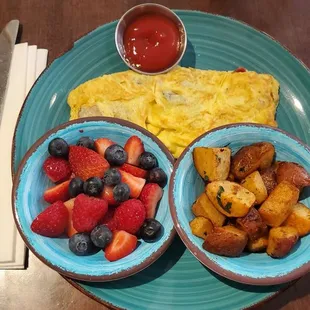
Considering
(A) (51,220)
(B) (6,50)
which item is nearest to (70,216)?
(A) (51,220)

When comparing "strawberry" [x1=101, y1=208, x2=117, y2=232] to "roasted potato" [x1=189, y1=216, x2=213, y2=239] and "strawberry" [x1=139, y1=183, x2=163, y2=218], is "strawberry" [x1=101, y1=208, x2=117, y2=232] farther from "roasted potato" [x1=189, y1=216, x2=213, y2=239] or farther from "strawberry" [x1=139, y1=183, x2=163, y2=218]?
"roasted potato" [x1=189, y1=216, x2=213, y2=239]

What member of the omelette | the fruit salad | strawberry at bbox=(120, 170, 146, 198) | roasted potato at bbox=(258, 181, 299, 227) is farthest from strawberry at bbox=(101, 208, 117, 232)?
roasted potato at bbox=(258, 181, 299, 227)

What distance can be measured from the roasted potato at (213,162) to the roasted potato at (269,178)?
0.14 m

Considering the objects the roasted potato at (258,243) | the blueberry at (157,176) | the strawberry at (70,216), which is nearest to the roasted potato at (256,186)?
the roasted potato at (258,243)

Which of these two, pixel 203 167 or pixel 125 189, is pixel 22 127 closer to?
pixel 125 189

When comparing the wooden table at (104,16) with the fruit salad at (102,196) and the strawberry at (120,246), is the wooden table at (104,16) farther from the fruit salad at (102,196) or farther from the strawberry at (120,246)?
the strawberry at (120,246)

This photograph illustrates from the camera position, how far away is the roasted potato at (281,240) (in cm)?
146

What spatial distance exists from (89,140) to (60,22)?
0.91 metres

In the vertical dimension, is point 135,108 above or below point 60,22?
below

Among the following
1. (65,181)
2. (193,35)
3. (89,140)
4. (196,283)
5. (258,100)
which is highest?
(193,35)

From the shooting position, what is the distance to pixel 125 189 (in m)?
1.61

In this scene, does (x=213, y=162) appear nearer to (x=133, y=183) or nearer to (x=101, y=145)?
(x=133, y=183)

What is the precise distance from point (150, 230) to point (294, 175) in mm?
549

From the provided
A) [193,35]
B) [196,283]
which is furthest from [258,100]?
[196,283]
